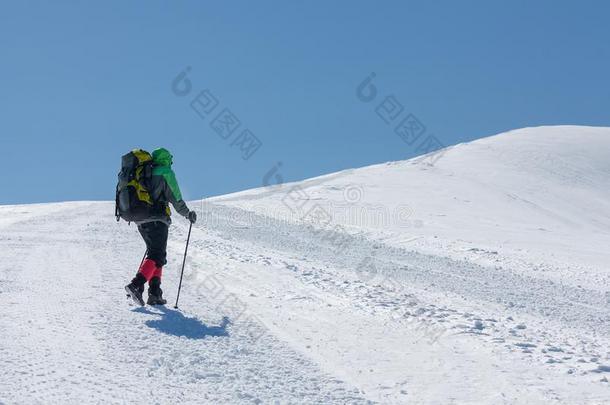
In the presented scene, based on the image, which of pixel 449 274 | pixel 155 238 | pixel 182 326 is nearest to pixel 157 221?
pixel 155 238

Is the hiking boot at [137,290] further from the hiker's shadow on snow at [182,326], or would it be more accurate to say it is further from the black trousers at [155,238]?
the black trousers at [155,238]

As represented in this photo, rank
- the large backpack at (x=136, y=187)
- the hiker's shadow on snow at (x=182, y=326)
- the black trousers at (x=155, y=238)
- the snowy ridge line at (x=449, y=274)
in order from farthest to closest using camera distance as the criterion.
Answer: the snowy ridge line at (x=449, y=274)
the black trousers at (x=155, y=238)
the large backpack at (x=136, y=187)
the hiker's shadow on snow at (x=182, y=326)

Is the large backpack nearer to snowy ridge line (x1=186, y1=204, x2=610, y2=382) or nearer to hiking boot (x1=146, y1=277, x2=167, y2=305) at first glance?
hiking boot (x1=146, y1=277, x2=167, y2=305)

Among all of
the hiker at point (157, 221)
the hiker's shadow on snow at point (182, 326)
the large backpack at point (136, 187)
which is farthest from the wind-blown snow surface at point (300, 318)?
the large backpack at point (136, 187)

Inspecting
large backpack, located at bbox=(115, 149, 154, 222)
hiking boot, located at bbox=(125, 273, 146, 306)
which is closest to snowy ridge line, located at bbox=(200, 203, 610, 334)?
hiking boot, located at bbox=(125, 273, 146, 306)

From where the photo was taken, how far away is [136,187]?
6.96 meters

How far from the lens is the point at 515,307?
9.45 metres

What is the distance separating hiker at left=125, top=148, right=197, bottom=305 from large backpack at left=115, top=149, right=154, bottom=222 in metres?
0.05

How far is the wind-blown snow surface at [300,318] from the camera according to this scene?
4648 mm

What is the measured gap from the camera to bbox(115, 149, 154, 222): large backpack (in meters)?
6.90

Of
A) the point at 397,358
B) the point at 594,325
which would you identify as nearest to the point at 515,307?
the point at 594,325

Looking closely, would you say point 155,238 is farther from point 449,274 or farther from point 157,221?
point 449,274

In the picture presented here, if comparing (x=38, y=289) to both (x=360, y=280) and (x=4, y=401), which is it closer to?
(x=4, y=401)

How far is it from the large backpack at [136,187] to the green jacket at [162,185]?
0.18ft
